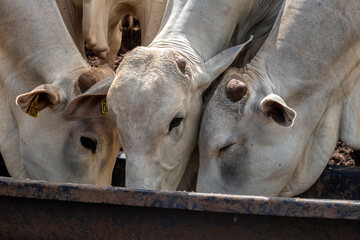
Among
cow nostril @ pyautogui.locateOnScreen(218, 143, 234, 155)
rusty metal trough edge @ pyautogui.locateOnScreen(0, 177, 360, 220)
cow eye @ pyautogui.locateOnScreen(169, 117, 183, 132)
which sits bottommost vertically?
cow nostril @ pyautogui.locateOnScreen(218, 143, 234, 155)

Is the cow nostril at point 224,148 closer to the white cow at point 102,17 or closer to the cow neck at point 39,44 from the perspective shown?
the cow neck at point 39,44

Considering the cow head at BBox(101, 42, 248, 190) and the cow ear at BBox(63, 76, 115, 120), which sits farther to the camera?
the cow ear at BBox(63, 76, 115, 120)

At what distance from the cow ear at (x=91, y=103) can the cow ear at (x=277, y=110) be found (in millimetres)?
859

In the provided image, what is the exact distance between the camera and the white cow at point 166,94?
3.77 metres

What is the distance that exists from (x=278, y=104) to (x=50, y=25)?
1.62 meters

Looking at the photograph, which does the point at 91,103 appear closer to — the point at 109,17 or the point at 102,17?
the point at 102,17

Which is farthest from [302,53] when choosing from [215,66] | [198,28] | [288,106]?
[198,28]

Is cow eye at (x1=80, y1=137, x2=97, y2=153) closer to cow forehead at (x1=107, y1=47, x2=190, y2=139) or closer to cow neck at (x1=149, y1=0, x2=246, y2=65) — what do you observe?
cow forehead at (x1=107, y1=47, x2=190, y2=139)

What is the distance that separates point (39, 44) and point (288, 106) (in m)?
1.57

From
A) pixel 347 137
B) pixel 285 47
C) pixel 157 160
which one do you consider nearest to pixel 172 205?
pixel 157 160

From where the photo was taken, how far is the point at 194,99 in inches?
161

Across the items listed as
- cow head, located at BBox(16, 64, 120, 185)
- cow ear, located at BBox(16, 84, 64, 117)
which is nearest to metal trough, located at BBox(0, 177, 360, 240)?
cow ear, located at BBox(16, 84, 64, 117)

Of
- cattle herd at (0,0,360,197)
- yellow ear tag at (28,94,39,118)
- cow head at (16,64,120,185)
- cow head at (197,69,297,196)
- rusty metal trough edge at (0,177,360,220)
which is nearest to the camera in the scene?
rusty metal trough edge at (0,177,360,220)

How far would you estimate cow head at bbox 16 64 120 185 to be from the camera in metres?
4.28
